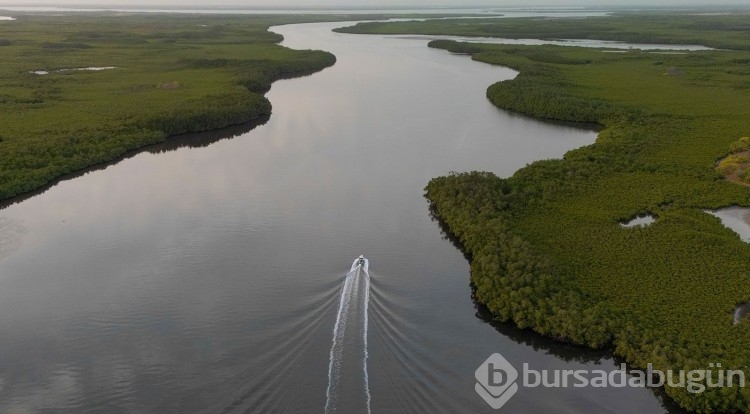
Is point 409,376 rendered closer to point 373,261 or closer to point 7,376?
point 373,261

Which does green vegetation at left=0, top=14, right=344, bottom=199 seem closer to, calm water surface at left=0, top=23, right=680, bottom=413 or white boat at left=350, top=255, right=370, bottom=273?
calm water surface at left=0, top=23, right=680, bottom=413

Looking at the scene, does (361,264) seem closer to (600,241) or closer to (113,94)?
(600,241)

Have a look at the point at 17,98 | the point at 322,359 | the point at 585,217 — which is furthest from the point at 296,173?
the point at 17,98

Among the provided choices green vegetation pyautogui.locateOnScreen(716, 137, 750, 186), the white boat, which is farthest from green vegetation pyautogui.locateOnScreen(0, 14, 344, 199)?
green vegetation pyautogui.locateOnScreen(716, 137, 750, 186)

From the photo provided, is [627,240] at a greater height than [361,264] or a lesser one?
greater

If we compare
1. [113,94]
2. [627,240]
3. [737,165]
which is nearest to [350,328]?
Answer: [627,240]

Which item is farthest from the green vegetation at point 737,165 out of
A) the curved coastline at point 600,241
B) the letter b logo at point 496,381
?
the letter b logo at point 496,381
